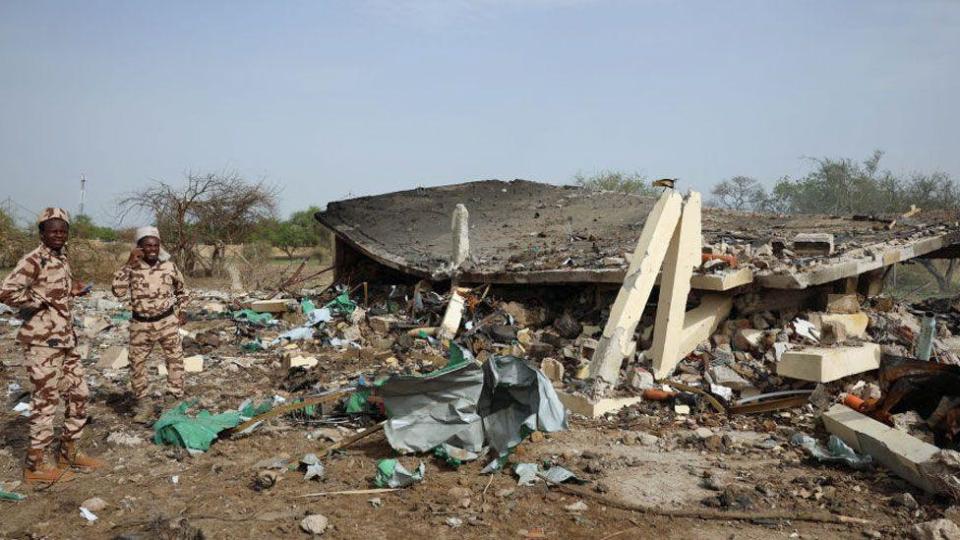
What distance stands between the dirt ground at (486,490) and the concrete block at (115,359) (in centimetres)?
211

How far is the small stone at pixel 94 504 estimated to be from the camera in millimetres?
3994

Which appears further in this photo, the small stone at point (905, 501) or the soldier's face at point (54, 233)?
the soldier's face at point (54, 233)

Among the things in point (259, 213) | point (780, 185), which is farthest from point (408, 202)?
point (780, 185)

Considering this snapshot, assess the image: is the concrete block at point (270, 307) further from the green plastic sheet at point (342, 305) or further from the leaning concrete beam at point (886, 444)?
the leaning concrete beam at point (886, 444)

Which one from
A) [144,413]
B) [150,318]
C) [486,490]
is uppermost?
[150,318]

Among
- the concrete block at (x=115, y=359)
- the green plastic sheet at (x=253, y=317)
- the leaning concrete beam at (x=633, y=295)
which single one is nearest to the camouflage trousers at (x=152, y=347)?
the concrete block at (x=115, y=359)

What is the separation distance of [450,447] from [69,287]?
2.83m

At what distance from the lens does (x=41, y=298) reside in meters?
4.27

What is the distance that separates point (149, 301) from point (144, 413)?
100cm

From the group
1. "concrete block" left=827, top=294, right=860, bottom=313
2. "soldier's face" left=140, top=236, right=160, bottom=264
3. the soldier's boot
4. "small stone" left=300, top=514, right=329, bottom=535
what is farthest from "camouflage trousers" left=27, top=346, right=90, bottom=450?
"concrete block" left=827, top=294, right=860, bottom=313

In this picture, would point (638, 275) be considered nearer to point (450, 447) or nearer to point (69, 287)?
point (450, 447)

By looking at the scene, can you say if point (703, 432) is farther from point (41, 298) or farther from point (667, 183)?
point (41, 298)

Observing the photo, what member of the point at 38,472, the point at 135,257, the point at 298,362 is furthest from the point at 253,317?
the point at 38,472

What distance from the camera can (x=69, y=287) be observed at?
449 cm
